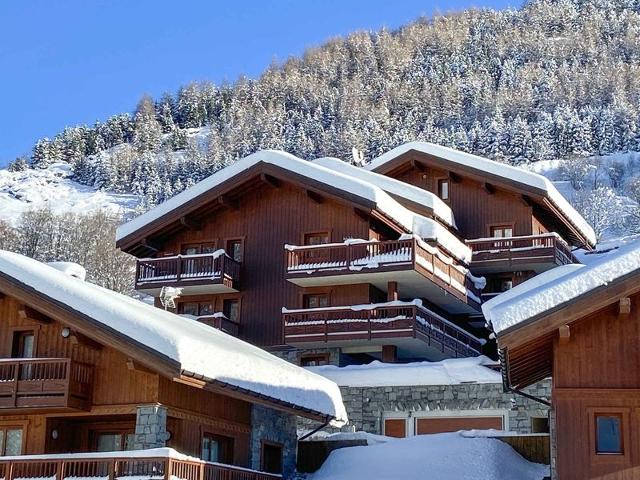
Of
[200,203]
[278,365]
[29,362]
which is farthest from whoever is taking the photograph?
[200,203]

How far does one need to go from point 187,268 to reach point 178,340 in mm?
17036

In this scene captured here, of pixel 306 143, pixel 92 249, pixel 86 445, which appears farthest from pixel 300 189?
pixel 306 143

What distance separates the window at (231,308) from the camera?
37406mm

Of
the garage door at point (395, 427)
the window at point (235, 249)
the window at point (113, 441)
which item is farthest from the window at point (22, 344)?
the window at point (235, 249)

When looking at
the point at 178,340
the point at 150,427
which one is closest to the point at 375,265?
the point at 150,427

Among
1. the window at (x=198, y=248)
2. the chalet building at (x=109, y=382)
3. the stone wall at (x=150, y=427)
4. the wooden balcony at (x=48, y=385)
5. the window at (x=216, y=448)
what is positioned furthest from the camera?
the window at (x=198, y=248)

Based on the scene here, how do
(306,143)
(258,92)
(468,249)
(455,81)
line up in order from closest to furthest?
(468,249), (306,143), (455,81), (258,92)

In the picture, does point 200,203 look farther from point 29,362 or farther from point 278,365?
point 29,362

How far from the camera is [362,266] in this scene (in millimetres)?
34344

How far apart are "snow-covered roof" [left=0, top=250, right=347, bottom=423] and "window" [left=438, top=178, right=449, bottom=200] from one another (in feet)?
60.3

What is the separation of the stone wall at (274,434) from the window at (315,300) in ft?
33.3

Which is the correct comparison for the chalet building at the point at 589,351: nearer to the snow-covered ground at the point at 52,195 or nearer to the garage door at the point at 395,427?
the garage door at the point at 395,427

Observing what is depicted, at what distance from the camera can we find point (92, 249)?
74.4 m

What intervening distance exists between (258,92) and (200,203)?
143 m
